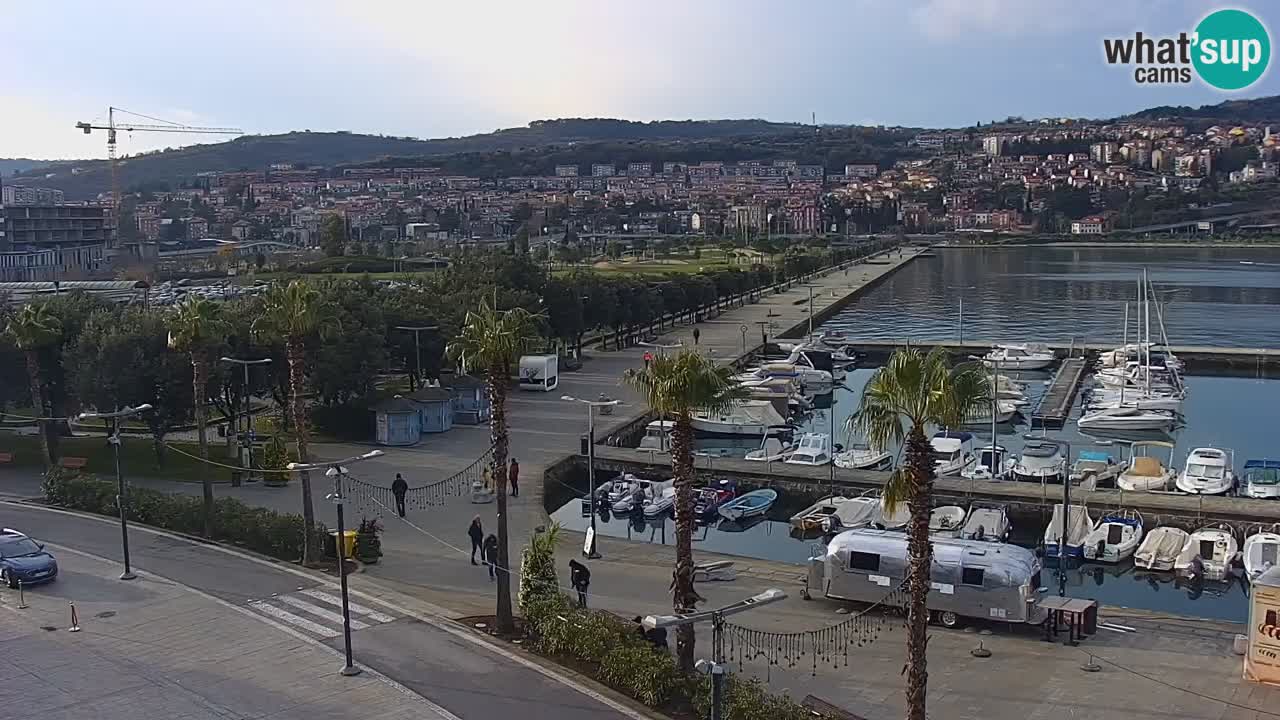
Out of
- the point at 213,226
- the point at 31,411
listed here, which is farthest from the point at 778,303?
the point at 213,226

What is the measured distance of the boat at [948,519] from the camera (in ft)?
74.5

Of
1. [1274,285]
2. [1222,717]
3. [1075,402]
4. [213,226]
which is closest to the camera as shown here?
[1222,717]

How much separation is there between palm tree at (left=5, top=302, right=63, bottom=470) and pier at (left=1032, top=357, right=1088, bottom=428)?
91.1 ft

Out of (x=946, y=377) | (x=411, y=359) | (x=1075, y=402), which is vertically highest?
(x=946, y=377)

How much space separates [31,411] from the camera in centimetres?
3177

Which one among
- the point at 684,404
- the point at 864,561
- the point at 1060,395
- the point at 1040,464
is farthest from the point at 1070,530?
the point at 1060,395

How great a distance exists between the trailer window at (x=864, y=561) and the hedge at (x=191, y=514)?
8.13m

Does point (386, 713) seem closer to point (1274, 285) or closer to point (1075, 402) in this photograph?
point (1075, 402)

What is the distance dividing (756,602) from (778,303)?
213 ft

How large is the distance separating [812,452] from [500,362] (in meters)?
15.3

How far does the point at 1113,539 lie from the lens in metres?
22.4

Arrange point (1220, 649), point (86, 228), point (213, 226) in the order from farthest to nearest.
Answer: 1. point (213, 226)
2. point (86, 228)
3. point (1220, 649)

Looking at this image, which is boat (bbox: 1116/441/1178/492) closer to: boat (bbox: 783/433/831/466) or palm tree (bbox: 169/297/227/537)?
boat (bbox: 783/433/831/466)

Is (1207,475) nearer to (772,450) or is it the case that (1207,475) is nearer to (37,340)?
(772,450)
